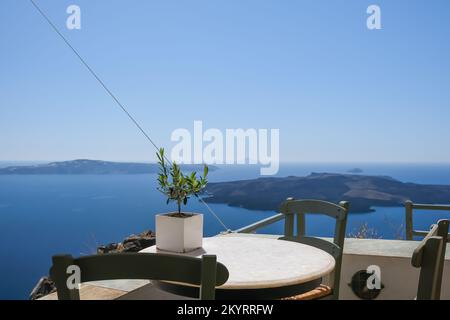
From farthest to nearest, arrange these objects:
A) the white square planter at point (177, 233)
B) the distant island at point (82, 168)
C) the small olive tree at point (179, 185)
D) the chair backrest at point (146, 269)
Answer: the distant island at point (82, 168), the small olive tree at point (179, 185), the white square planter at point (177, 233), the chair backrest at point (146, 269)

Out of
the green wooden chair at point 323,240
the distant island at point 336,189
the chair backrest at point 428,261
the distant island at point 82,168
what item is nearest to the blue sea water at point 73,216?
the distant island at point 82,168

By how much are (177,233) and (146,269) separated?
2.85ft

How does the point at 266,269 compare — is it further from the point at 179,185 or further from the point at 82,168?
the point at 82,168

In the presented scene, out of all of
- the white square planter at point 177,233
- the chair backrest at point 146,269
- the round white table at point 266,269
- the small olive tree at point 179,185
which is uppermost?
the small olive tree at point 179,185

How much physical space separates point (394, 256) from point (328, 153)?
441 cm

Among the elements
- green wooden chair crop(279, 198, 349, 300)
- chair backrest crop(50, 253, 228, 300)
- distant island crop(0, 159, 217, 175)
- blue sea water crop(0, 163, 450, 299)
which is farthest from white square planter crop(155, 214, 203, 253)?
distant island crop(0, 159, 217, 175)

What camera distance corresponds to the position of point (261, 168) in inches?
140

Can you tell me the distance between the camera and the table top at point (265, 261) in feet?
4.66

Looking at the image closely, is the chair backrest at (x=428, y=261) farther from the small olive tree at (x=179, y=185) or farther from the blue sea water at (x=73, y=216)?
the blue sea water at (x=73, y=216)

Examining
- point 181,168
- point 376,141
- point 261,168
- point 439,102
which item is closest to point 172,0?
point 261,168

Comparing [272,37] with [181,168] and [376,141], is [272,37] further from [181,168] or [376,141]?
[181,168]

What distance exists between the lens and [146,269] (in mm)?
896

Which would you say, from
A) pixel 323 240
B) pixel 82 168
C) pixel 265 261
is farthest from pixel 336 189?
pixel 265 261

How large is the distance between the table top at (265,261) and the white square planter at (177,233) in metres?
0.04
